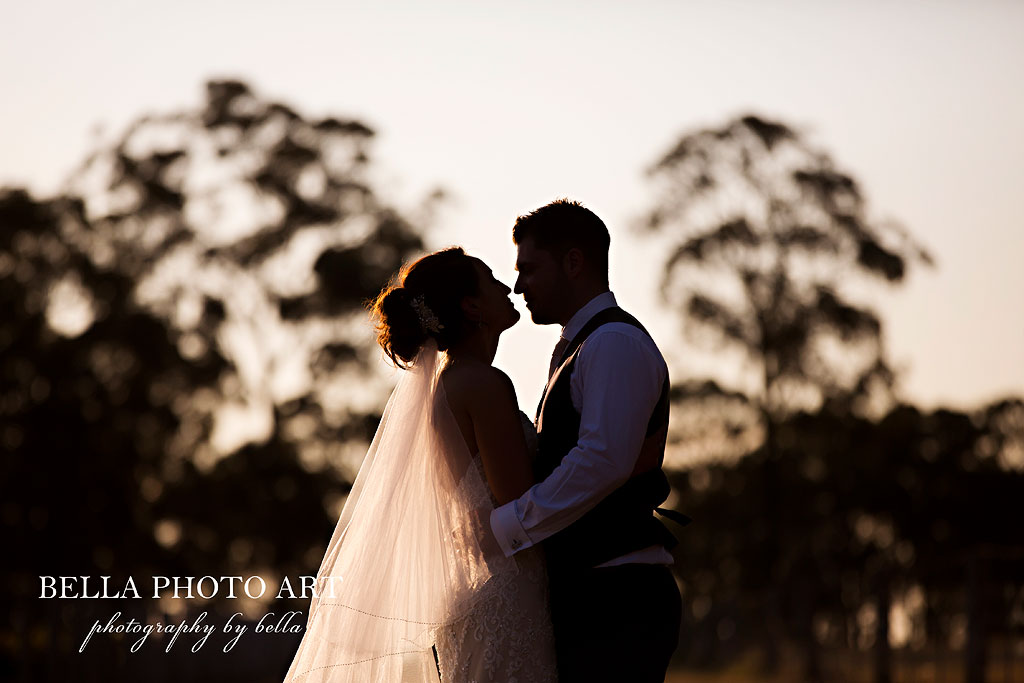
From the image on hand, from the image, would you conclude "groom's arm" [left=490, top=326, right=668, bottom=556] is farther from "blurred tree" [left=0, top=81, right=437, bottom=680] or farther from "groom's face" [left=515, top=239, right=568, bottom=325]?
"blurred tree" [left=0, top=81, right=437, bottom=680]

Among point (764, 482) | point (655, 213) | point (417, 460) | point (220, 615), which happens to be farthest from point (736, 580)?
point (417, 460)

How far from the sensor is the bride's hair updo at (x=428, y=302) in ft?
18.0

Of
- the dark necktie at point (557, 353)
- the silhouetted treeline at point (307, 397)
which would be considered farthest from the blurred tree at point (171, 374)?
the dark necktie at point (557, 353)

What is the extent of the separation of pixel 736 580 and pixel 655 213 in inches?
321

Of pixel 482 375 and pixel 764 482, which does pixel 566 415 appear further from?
pixel 764 482

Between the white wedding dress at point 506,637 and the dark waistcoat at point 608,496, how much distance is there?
0.11 metres

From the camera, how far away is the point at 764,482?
27.8m

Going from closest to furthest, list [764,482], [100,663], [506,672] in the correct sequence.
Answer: [506,672] < [100,663] < [764,482]

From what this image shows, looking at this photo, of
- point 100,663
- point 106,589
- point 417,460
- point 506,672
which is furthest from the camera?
point 106,589

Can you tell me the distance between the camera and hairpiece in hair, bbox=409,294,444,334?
18.0ft

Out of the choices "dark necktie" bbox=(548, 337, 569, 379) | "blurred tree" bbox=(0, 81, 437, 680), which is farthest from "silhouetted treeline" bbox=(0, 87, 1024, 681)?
"dark necktie" bbox=(548, 337, 569, 379)

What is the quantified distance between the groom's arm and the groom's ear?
0.38 meters

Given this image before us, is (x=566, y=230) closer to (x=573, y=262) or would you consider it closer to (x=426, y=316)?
(x=573, y=262)

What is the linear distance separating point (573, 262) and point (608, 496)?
34.5 inches
